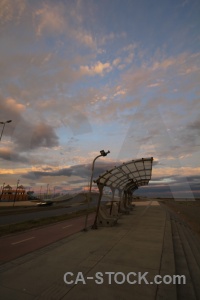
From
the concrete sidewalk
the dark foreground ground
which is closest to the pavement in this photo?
the concrete sidewalk

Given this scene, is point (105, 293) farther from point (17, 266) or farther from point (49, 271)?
point (17, 266)

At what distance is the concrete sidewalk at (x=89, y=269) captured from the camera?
4.75 metres

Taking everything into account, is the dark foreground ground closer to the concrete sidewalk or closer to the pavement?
the concrete sidewalk

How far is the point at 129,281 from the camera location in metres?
5.39

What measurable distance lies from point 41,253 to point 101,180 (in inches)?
→ 295

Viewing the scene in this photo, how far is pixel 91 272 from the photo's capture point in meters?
5.94

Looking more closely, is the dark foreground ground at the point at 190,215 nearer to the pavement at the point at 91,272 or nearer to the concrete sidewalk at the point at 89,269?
the concrete sidewalk at the point at 89,269

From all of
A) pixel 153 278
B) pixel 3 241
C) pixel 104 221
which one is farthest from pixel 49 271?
pixel 104 221

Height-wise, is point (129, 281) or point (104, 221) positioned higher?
point (104, 221)

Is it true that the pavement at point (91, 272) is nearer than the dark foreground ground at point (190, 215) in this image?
Yes

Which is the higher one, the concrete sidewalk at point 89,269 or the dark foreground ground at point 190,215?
the dark foreground ground at point 190,215

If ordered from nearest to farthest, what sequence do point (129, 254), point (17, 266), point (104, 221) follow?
point (17, 266), point (129, 254), point (104, 221)

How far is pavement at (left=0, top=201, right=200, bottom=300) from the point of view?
4.75 metres

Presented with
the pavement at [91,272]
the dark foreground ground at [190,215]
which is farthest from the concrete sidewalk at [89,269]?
the dark foreground ground at [190,215]
